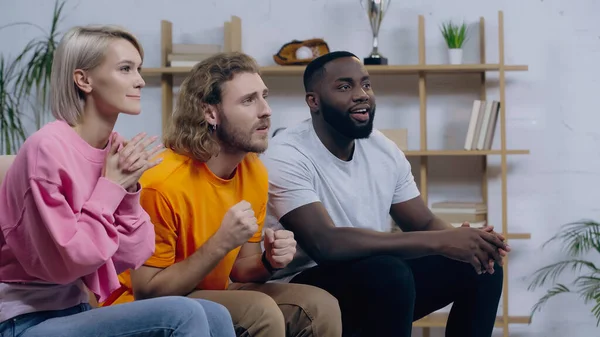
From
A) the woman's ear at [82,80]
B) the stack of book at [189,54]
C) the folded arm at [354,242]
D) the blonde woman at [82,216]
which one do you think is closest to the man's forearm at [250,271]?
the folded arm at [354,242]

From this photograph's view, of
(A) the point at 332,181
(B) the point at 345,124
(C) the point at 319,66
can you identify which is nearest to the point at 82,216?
(A) the point at 332,181

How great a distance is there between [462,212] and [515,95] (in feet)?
1.98

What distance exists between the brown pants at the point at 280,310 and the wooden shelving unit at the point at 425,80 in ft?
5.24

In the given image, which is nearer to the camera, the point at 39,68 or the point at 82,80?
the point at 82,80

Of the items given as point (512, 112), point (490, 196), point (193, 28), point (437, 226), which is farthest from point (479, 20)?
point (437, 226)

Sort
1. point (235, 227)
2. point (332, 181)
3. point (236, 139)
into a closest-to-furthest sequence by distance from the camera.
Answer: point (235, 227)
point (236, 139)
point (332, 181)

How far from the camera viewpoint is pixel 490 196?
3.51 m

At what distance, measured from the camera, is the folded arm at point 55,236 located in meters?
1.31

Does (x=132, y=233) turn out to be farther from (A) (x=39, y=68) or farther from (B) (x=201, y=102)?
(A) (x=39, y=68)

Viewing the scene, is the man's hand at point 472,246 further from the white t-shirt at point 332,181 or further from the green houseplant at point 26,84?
A: the green houseplant at point 26,84

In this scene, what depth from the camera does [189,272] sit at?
1.67 metres

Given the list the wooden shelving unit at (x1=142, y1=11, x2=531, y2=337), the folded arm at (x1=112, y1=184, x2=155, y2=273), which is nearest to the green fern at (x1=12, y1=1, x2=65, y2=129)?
the wooden shelving unit at (x1=142, y1=11, x2=531, y2=337)

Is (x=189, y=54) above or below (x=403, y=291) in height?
→ above

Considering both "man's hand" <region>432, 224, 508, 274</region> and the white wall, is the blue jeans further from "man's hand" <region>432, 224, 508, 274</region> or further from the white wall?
the white wall
